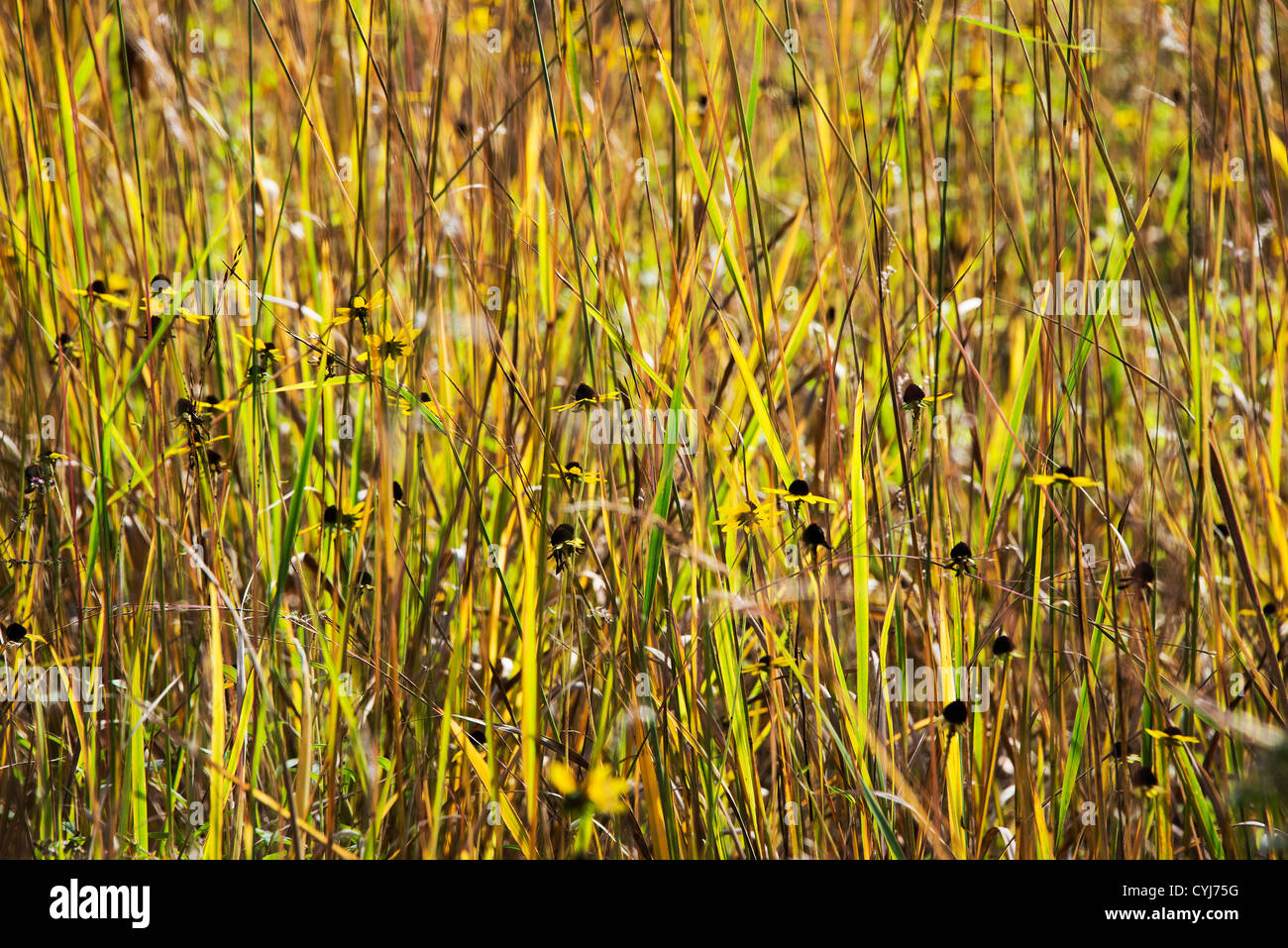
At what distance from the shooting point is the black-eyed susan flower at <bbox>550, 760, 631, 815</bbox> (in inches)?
→ 15.3

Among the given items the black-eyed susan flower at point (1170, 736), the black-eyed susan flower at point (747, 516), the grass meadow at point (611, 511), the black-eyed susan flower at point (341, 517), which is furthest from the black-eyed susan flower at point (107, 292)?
the black-eyed susan flower at point (1170, 736)

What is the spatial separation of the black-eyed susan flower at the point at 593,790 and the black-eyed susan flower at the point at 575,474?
22 cm

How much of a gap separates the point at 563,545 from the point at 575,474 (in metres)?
0.06

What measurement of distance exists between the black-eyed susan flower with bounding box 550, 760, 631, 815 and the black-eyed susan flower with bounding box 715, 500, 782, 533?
0.21 metres

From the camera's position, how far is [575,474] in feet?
2.32

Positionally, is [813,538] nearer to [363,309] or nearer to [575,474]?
[575,474]

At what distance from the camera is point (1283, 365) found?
2.75 feet

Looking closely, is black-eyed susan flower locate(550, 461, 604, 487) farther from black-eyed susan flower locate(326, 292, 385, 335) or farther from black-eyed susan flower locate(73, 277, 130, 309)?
black-eyed susan flower locate(73, 277, 130, 309)

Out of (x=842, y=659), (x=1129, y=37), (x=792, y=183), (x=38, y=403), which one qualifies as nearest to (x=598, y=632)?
(x=842, y=659)

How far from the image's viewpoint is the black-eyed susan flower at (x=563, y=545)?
696mm

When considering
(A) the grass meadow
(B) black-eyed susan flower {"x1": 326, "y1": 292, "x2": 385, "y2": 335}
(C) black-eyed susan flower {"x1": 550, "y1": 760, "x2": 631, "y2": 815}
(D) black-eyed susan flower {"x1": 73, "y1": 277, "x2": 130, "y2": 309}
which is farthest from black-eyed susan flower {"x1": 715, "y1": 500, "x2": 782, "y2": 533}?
(D) black-eyed susan flower {"x1": 73, "y1": 277, "x2": 130, "y2": 309}

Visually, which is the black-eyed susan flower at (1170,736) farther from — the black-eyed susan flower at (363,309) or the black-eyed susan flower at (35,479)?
the black-eyed susan flower at (35,479)

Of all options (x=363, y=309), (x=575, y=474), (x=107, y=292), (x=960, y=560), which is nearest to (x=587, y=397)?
(x=575, y=474)
